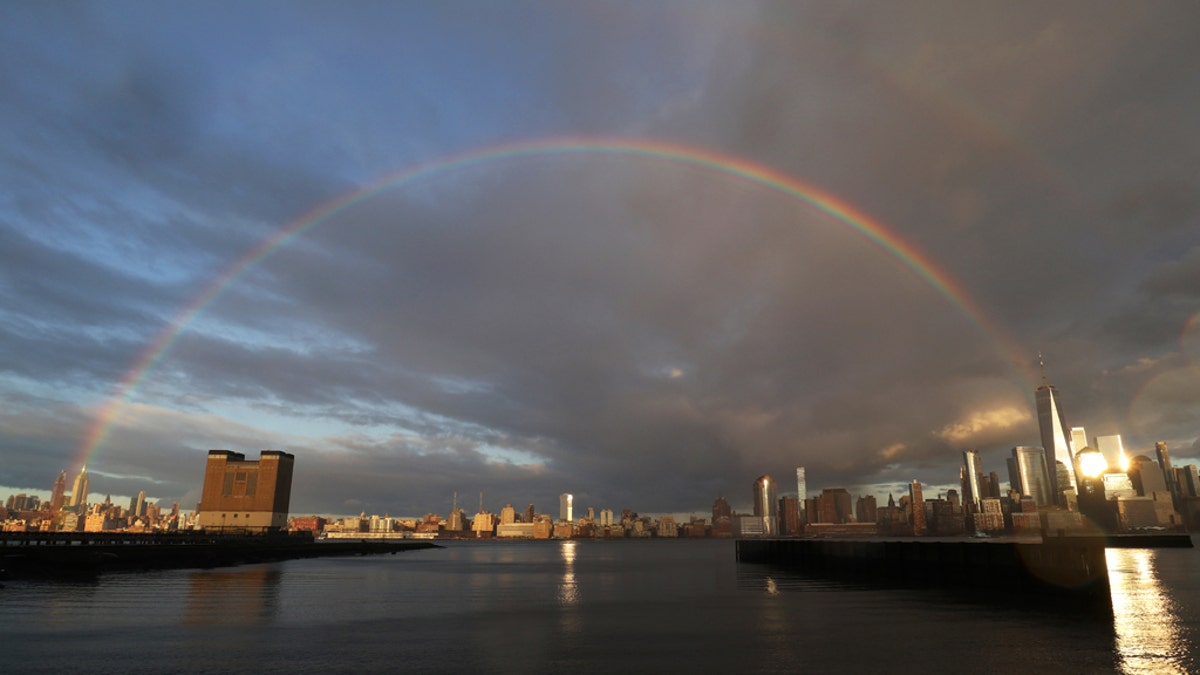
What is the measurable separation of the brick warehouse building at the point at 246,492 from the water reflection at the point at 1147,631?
7442 inches

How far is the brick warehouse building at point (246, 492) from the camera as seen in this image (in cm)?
18325

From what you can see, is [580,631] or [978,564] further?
[978,564]

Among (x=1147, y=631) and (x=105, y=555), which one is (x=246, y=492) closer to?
(x=105, y=555)

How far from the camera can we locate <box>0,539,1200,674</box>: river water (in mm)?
25016

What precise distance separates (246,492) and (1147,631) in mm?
201846

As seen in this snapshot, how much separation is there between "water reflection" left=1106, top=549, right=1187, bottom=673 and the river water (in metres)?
0.11

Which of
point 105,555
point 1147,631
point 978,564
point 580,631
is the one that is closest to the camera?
point 1147,631

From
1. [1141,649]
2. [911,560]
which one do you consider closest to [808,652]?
[1141,649]

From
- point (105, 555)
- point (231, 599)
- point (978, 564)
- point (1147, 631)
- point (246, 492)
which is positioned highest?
point (246, 492)

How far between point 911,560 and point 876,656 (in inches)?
2138

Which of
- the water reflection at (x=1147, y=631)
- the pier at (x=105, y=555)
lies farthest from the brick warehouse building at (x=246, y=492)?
the water reflection at (x=1147, y=631)

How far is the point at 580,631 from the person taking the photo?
112 ft

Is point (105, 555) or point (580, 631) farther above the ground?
point (105, 555)

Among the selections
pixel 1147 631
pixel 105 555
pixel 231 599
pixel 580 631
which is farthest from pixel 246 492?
pixel 1147 631
